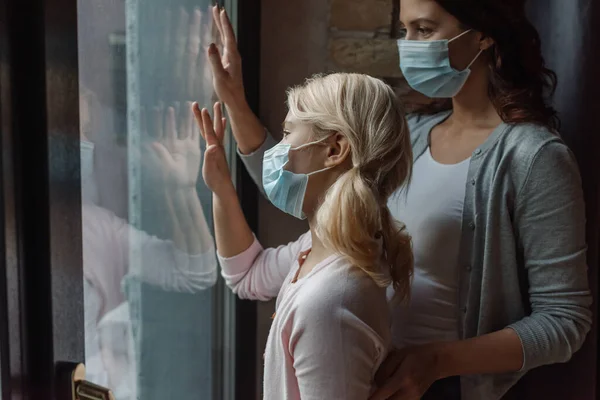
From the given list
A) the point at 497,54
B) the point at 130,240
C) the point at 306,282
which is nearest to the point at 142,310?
the point at 130,240

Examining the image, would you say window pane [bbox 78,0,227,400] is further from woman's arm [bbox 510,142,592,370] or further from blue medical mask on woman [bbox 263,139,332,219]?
woman's arm [bbox 510,142,592,370]

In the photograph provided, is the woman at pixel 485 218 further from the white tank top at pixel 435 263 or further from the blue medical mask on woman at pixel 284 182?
the blue medical mask on woman at pixel 284 182

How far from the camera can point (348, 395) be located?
96 centimetres

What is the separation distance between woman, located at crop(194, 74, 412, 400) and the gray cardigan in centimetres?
17

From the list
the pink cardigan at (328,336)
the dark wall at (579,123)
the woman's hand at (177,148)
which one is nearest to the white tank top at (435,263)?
the pink cardigan at (328,336)

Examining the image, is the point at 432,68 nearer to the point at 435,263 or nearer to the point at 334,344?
the point at 435,263

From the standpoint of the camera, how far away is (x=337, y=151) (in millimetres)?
1058

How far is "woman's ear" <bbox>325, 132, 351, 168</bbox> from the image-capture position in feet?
3.43

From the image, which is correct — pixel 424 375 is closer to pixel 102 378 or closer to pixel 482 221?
pixel 482 221

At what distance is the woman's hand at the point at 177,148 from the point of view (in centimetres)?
139

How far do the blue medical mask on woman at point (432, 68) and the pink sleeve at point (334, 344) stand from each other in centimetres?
47

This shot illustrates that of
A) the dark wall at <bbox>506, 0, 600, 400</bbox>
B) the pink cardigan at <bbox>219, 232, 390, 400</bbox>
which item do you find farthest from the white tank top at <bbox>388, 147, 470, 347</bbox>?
the dark wall at <bbox>506, 0, 600, 400</bbox>

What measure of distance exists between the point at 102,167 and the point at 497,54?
0.75 m

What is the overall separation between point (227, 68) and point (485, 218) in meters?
0.59
